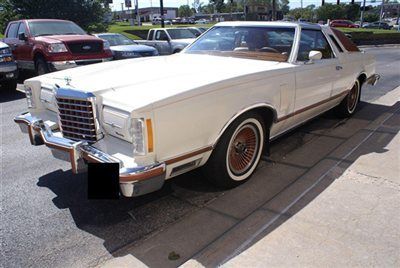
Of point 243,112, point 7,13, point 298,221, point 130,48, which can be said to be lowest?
point 298,221

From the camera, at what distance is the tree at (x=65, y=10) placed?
23.5 meters

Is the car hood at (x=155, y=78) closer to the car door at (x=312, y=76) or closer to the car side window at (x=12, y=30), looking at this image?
the car door at (x=312, y=76)

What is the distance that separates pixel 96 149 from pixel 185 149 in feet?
2.47

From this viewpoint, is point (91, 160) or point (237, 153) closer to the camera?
point (91, 160)

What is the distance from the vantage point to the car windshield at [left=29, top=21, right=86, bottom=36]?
1059 centimetres

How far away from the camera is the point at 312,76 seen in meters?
4.67

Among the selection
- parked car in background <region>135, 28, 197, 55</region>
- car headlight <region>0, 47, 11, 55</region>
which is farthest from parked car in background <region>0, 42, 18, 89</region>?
parked car in background <region>135, 28, 197, 55</region>

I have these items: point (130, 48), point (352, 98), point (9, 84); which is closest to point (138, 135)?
point (352, 98)

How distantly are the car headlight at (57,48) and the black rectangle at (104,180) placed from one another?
24.7 ft

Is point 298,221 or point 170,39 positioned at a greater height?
point 170,39

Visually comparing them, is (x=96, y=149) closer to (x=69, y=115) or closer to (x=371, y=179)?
(x=69, y=115)

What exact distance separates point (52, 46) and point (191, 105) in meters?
7.75

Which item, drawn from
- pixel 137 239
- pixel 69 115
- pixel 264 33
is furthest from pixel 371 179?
pixel 69 115

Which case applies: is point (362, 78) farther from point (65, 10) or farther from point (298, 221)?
point (65, 10)
